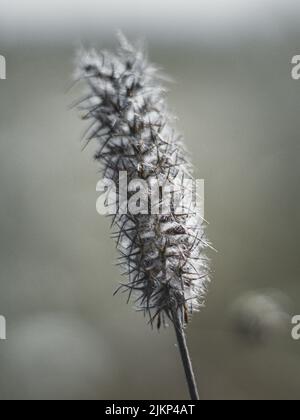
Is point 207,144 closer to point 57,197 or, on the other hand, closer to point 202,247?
point 57,197

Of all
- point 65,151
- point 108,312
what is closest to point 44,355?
point 108,312

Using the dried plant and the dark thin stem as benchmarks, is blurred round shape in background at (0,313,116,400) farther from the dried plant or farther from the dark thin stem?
the dark thin stem

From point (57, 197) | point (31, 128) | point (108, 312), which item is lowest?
point (108, 312)

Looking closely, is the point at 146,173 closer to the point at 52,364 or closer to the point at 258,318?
the point at 258,318

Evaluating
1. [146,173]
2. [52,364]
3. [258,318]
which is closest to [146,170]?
[146,173]

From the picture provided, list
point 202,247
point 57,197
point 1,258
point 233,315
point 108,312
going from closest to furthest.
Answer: point 202,247
point 233,315
point 108,312
point 1,258
point 57,197

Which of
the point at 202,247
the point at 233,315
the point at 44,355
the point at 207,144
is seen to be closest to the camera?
the point at 202,247
